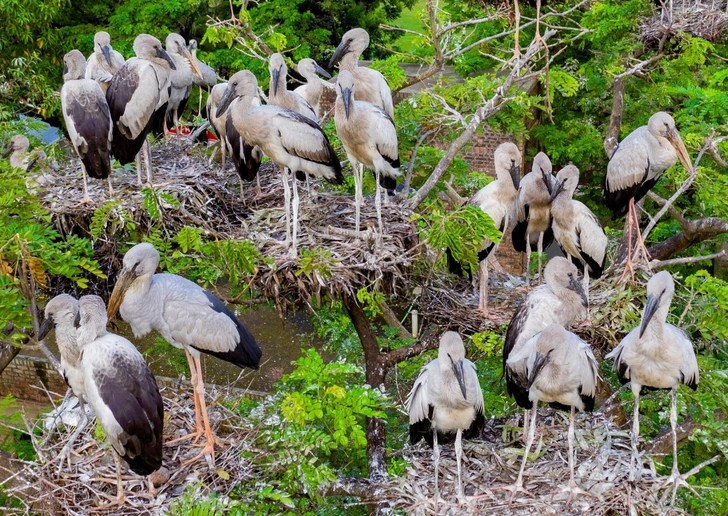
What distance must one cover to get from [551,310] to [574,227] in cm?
151

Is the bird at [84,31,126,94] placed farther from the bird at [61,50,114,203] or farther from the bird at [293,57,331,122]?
the bird at [293,57,331,122]

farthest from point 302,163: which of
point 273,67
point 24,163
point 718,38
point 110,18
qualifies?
point 110,18

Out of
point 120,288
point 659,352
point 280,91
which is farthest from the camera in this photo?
point 280,91

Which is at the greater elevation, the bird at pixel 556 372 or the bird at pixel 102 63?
the bird at pixel 102 63

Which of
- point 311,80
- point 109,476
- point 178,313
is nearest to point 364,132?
point 311,80

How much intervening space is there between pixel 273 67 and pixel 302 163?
95 centimetres

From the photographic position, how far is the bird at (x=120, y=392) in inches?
223

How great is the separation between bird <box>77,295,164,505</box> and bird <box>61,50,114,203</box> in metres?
2.27

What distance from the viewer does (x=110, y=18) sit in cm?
1426

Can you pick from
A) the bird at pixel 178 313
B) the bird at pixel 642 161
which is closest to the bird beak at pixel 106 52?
the bird at pixel 178 313

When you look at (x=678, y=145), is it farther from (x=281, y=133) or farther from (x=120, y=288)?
(x=120, y=288)

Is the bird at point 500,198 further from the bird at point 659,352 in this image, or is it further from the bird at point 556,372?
the bird at point 659,352

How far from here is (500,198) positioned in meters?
7.80

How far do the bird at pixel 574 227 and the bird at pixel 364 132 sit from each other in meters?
1.71
